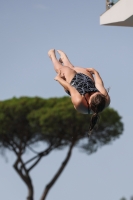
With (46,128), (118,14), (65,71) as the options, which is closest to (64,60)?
(65,71)

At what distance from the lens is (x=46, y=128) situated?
3122 centimetres

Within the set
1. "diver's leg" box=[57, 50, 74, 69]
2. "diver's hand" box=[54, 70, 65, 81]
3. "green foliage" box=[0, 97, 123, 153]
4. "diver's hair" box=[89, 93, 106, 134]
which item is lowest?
"diver's hair" box=[89, 93, 106, 134]

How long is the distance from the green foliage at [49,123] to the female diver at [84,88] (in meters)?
21.2

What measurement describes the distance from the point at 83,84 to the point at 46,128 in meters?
23.3

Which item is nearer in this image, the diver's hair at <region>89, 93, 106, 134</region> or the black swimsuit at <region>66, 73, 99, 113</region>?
the diver's hair at <region>89, 93, 106, 134</region>

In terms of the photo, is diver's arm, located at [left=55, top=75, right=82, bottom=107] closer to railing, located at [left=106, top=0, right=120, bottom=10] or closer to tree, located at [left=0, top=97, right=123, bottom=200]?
railing, located at [left=106, top=0, right=120, bottom=10]

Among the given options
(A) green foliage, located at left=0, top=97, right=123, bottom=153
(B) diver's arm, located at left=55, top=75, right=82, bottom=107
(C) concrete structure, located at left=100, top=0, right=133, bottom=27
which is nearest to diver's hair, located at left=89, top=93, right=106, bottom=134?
(B) diver's arm, located at left=55, top=75, right=82, bottom=107

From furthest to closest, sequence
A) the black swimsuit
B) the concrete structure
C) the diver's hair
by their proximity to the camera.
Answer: the concrete structure, the black swimsuit, the diver's hair

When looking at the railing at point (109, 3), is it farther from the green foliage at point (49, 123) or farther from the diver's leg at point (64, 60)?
the green foliage at point (49, 123)

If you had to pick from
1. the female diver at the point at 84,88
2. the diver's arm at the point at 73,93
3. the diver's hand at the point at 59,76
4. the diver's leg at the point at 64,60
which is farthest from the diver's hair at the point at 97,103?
the diver's leg at the point at 64,60

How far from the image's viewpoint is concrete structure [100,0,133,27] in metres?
11.9

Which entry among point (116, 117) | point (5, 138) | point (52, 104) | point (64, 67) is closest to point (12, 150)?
point (5, 138)

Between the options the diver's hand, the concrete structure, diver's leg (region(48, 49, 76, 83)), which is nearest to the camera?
the diver's hand

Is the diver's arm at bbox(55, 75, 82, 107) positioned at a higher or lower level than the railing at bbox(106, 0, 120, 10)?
lower
